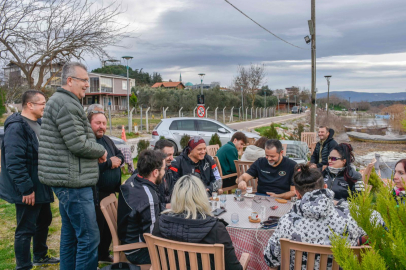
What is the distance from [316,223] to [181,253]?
97 cm

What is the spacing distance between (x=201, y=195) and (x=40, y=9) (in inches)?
257

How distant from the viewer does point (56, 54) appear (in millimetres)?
6805

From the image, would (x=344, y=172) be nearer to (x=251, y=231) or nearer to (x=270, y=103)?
(x=251, y=231)

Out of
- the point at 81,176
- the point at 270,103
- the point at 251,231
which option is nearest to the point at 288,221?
the point at 251,231

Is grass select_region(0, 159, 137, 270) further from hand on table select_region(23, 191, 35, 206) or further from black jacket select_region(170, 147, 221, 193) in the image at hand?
black jacket select_region(170, 147, 221, 193)

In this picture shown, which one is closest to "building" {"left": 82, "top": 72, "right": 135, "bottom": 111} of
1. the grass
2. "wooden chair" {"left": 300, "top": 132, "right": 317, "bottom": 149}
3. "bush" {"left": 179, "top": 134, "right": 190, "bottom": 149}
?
"bush" {"left": 179, "top": 134, "right": 190, "bottom": 149}

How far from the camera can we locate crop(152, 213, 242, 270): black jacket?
6.49 feet

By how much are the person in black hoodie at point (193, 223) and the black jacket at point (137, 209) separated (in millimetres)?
426

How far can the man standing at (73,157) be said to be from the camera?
2445mm

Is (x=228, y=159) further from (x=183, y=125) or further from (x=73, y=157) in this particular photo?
(x=183, y=125)

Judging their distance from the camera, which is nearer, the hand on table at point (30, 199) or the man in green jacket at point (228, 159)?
the hand on table at point (30, 199)

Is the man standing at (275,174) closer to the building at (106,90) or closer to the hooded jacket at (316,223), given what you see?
the hooded jacket at (316,223)

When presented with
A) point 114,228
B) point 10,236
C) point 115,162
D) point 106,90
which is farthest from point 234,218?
point 106,90

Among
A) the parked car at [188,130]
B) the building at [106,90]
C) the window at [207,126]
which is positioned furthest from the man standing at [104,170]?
the building at [106,90]
